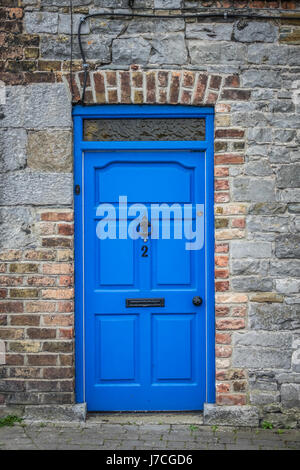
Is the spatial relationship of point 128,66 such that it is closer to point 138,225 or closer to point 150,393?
point 138,225

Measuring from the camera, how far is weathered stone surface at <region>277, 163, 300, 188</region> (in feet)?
15.2

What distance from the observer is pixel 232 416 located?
463 cm

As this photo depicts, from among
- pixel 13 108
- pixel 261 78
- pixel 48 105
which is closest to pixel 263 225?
pixel 261 78

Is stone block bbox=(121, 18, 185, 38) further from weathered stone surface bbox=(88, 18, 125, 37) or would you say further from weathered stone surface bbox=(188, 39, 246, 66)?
weathered stone surface bbox=(188, 39, 246, 66)

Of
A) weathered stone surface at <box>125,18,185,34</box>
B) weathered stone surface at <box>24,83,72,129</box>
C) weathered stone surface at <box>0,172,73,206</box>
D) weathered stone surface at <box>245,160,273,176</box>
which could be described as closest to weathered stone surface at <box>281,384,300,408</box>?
weathered stone surface at <box>245,160,273,176</box>

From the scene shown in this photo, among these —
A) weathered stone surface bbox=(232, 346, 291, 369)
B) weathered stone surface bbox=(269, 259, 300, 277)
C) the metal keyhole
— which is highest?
the metal keyhole

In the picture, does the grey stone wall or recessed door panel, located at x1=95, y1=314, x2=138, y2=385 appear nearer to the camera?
the grey stone wall

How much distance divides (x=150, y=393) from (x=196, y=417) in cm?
46

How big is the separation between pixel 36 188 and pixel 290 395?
9.46 feet

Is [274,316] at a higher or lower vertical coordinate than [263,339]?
higher

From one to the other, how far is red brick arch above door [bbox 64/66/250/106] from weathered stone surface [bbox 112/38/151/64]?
0.27ft

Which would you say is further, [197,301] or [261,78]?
[197,301]

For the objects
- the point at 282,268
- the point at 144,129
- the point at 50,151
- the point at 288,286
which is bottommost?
the point at 288,286

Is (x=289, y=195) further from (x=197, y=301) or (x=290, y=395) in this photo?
(x=290, y=395)
